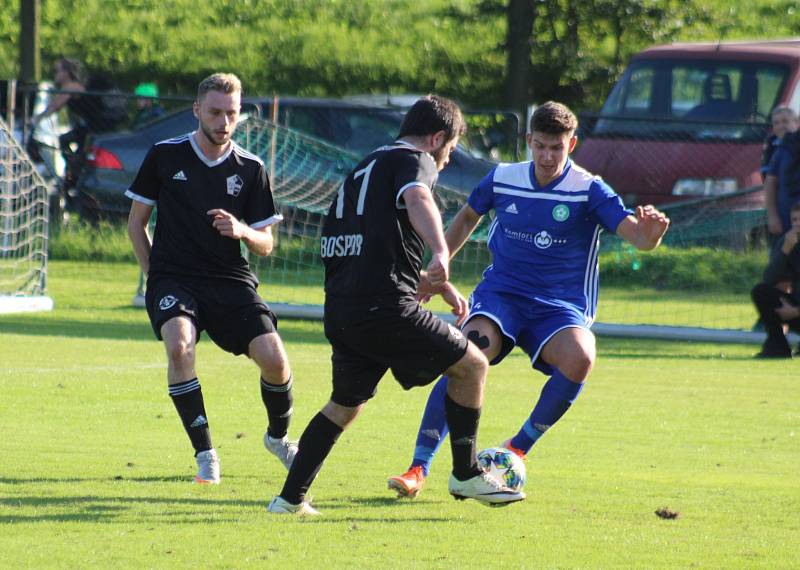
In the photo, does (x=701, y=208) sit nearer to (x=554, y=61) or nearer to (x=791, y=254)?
(x=791, y=254)

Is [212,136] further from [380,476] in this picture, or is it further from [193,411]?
[380,476]

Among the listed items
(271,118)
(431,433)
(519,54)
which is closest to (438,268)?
(431,433)

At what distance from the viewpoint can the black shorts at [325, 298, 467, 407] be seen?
6.25m

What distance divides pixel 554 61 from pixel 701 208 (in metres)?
13.2

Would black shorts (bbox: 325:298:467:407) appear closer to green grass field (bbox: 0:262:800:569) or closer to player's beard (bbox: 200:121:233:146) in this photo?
green grass field (bbox: 0:262:800:569)

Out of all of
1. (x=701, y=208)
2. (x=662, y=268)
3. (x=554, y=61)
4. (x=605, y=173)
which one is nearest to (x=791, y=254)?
(x=701, y=208)

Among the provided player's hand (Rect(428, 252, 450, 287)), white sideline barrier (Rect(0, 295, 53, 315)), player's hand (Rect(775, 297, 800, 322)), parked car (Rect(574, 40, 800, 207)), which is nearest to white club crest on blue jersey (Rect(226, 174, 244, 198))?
player's hand (Rect(428, 252, 450, 287))

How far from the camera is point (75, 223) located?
1959 cm

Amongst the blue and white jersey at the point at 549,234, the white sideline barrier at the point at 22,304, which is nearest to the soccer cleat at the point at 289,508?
the blue and white jersey at the point at 549,234

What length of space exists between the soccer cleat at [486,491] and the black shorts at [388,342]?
52 cm

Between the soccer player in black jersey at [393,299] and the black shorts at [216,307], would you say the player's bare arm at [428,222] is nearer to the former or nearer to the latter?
the soccer player in black jersey at [393,299]

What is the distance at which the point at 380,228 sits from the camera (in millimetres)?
6227

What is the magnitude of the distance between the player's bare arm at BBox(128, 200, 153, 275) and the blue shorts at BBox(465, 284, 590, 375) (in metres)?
1.64

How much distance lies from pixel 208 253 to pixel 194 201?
0.26 meters
